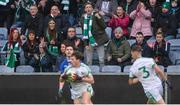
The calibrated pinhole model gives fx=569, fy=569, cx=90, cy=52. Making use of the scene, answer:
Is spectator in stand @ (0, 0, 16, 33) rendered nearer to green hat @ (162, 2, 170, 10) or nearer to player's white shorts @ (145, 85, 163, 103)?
green hat @ (162, 2, 170, 10)

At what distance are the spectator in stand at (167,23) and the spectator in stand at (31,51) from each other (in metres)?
3.25

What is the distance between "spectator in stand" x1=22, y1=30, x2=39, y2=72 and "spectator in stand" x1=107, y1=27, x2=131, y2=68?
1.90 m

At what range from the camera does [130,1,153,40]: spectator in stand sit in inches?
589

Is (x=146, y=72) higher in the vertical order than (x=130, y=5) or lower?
lower

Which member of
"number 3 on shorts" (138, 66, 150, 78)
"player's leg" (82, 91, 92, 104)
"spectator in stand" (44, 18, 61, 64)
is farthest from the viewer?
"spectator in stand" (44, 18, 61, 64)

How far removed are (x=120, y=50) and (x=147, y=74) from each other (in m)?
2.68

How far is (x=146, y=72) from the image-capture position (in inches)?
461

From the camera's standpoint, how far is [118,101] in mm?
14367

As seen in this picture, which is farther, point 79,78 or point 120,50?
point 120,50

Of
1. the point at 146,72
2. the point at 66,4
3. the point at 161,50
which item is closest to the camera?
the point at 146,72

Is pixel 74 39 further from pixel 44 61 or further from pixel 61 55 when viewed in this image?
pixel 44 61

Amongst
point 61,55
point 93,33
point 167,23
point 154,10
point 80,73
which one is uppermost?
point 154,10

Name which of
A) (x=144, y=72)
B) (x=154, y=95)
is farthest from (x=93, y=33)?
(x=154, y=95)

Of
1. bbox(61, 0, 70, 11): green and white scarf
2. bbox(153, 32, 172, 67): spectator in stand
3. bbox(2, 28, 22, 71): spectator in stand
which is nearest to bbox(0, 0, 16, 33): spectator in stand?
bbox(2, 28, 22, 71): spectator in stand
